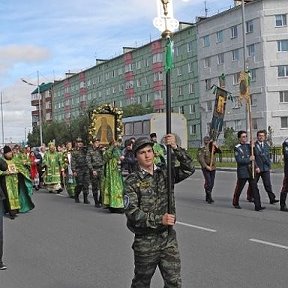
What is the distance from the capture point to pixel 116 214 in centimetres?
1305

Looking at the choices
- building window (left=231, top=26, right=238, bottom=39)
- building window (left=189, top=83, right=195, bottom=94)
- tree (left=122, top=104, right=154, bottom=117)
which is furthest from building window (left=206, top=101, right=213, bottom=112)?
tree (left=122, top=104, right=154, bottom=117)

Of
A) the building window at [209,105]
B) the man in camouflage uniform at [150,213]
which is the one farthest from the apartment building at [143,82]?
the man in camouflage uniform at [150,213]

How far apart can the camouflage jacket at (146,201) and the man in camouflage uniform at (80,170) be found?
11.1m

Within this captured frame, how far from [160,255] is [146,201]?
1.48 ft

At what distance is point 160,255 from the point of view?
4.66 m

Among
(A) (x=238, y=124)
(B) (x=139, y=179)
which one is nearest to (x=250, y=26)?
(A) (x=238, y=124)

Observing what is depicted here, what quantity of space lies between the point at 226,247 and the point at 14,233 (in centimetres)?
423

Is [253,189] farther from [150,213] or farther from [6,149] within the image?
[150,213]

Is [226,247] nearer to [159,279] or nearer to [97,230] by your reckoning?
[159,279]

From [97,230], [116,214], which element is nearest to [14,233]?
[97,230]

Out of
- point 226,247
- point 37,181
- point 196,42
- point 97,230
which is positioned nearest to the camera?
point 226,247

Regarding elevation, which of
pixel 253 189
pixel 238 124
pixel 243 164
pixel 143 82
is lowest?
pixel 253 189

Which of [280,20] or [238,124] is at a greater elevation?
[280,20]

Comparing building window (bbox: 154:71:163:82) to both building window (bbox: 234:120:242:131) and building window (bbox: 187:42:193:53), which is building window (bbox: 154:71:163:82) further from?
building window (bbox: 234:120:242:131)
